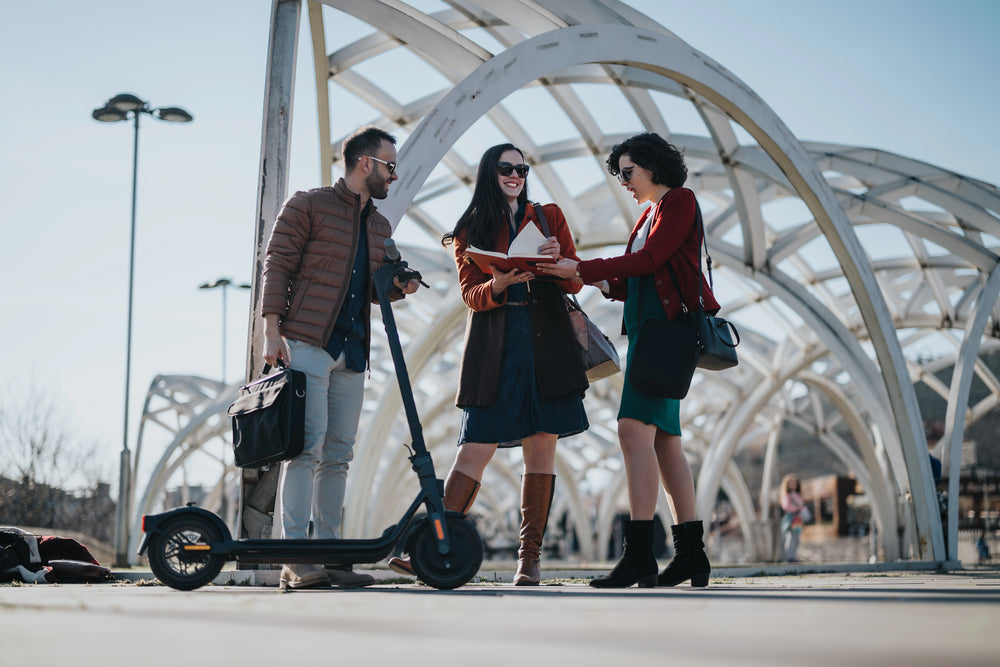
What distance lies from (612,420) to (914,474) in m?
28.9

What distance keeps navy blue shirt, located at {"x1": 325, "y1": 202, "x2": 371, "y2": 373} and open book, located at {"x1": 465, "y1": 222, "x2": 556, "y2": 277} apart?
0.64 meters

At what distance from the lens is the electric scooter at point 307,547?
434 cm

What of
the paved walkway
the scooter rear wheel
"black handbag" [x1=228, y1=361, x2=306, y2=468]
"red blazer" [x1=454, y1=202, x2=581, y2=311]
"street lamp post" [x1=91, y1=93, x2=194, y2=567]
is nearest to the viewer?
the paved walkway

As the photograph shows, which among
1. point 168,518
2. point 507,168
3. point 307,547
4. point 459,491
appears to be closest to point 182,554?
point 168,518

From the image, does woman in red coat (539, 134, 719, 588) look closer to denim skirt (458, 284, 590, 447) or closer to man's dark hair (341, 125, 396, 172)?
denim skirt (458, 284, 590, 447)

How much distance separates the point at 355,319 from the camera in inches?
209

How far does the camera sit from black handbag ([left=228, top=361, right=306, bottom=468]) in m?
4.64

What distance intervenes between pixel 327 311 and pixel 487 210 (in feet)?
3.83

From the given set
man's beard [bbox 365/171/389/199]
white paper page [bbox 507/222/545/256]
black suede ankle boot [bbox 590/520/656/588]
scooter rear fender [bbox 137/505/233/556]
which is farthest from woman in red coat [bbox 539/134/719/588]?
scooter rear fender [bbox 137/505/233/556]

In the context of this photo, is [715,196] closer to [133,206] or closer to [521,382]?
[133,206]

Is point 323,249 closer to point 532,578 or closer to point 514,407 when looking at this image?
point 514,407

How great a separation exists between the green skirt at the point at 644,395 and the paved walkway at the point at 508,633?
2.15 m

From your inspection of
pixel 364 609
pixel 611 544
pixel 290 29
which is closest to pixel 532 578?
pixel 364 609

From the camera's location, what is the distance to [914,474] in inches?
539
